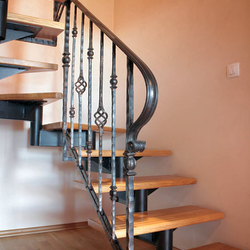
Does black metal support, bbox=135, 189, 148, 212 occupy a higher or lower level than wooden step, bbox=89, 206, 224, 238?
higher

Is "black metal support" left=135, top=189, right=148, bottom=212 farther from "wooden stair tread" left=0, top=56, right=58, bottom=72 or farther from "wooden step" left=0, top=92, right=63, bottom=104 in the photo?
"wooden stair tread" left=0, top=56, right=58, bottom=72

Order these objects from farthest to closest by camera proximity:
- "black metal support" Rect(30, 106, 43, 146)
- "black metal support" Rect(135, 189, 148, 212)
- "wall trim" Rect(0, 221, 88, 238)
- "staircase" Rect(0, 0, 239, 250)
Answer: "wall trim" Rect(0, 221, 88, 238)
"black metal support" Rect(30, 106, 43, 146)
"black metal support" Rect(135, 189, 148, 212)
"staircase" Rect(0, 0, 239, 250)

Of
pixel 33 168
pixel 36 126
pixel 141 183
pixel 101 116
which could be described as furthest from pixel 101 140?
pixel 33 168

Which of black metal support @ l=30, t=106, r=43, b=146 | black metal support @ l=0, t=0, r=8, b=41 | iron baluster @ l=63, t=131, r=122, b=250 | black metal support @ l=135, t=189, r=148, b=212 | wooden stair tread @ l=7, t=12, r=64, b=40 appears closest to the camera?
iron baluster @ l=63, t=131, r=122, b=250

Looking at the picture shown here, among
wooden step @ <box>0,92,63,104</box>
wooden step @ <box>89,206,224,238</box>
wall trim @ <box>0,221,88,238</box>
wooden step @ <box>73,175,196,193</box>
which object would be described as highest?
wooden step @ <box>0,92,63,104</box>


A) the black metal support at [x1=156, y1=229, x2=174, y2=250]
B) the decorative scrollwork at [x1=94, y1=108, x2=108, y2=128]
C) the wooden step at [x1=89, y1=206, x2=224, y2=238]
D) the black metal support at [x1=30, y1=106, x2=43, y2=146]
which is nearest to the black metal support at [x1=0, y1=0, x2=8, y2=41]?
the decorative scrollwork at [x1=94, y1=108, x2=108, y2=128]

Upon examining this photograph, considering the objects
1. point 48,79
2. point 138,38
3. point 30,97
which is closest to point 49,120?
point 48,79

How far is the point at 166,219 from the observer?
164 centimetres

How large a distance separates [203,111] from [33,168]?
6.03 ft

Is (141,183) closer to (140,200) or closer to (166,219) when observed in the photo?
(140,200)

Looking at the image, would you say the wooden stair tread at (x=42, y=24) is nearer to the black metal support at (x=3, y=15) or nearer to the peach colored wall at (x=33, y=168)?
the black metal support at (x=3, y=15)

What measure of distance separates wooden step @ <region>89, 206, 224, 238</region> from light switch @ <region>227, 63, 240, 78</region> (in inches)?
38.5

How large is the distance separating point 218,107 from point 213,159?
0.39 m

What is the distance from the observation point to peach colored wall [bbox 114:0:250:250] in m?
1.90
